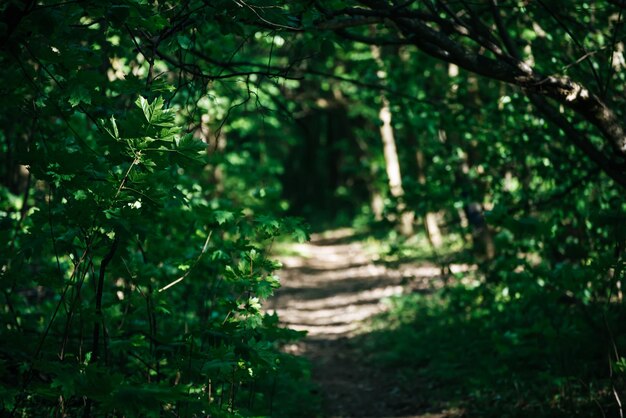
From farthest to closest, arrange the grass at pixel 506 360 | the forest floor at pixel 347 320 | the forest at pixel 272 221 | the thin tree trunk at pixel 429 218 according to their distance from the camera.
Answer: the thin tree trunk at pixel 429 218 < the forest floor at pixel 347 320 < the grass at pixel 506 360 < the forest at pixel 272 221

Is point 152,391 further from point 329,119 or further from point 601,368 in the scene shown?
point 329,119

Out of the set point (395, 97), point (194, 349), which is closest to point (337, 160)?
point (395, 97)

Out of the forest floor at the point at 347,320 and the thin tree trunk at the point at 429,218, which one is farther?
the thin tree trunk at the point at 429,218

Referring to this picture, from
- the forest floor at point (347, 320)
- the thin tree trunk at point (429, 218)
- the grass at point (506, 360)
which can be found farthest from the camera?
the thin tree trunk at point (429, 218)

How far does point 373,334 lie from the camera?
9.24 metres

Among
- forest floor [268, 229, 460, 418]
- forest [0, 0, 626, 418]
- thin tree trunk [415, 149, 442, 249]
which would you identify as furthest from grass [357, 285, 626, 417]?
thin tree trunk [415, 149, 442, 249]

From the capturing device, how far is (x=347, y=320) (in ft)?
35.3

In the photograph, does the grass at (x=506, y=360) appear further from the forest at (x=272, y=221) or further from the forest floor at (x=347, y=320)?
the forest floor at (x=347, y=320)

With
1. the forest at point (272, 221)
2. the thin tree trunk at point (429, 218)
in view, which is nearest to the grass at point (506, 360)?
the forest at point (272, 221)

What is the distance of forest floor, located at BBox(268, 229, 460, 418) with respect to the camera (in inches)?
251

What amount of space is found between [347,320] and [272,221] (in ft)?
23.9

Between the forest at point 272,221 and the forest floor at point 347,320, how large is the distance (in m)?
0.06

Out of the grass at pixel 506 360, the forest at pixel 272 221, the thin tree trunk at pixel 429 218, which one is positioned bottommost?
the grass at pixel 506 360

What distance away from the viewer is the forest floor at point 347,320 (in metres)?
6.38
